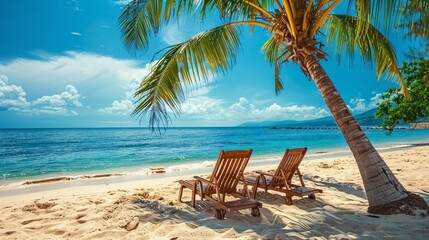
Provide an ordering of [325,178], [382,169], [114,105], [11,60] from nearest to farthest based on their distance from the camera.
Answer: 1. [382,169]
2. [325,178]
3. [11,60]
4. [114,105]

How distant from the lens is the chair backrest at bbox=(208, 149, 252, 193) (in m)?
4.14

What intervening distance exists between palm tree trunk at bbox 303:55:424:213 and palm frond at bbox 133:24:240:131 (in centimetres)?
216

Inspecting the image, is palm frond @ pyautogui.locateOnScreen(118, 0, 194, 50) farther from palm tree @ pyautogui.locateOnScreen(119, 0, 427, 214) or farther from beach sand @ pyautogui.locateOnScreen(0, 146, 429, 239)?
beach sand @ pyautogui.locateOnScreen(0, 146, 429, 239)

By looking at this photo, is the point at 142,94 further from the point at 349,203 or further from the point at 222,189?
the point at 349,203

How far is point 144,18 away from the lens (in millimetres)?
4898

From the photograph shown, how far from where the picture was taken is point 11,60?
2562 inches

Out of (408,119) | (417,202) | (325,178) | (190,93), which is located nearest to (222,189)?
(190,93)

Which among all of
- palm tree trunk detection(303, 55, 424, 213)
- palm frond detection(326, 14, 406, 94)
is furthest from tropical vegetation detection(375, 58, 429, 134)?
palm tree trunk detection(303, 55, 424, 213)

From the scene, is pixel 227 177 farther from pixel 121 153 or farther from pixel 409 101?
pixel 121 153

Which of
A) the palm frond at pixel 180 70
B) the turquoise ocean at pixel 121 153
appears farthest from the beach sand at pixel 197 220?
the turquoise ocean at pixel 121 153

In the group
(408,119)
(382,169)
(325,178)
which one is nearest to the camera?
(382,169)

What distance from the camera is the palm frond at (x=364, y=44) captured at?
16.3ft

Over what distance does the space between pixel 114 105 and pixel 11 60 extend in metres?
25.9

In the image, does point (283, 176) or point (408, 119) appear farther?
point (408, 119)
